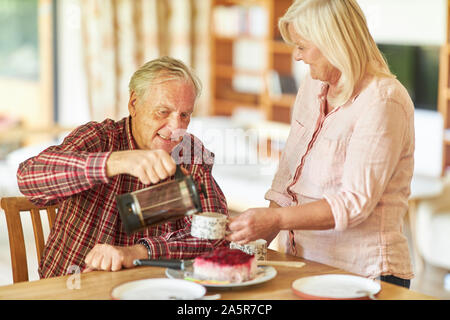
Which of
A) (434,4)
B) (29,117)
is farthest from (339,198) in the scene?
(29,117)

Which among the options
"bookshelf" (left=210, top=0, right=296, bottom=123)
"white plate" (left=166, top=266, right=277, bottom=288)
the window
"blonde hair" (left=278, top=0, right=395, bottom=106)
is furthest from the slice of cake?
the window

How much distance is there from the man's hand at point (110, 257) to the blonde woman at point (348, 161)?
25 centimetres

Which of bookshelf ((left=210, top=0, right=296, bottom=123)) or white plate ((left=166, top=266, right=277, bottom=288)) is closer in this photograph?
white plate ((left=166, top=266, right=277, bottom=288))

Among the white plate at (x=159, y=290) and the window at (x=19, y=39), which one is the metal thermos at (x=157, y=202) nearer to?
the white plate at (x=159, y=290)

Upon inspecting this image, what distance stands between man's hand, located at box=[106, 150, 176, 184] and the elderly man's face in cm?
25

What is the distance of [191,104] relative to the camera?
6.21 feet

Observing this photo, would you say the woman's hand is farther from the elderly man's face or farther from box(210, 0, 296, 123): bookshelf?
box(210, 0, 296, 123): bookshelf

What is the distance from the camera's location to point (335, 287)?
5.14ft

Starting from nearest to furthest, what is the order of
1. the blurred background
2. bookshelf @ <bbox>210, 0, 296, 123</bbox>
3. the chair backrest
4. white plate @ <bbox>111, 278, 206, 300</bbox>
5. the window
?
white plate @ <bbox>111, 278, 206, 300</bbox>
the chair backrest
the blurred background
bookshelf @ <bbox>210, 0, 296, 123</bbox>
the window

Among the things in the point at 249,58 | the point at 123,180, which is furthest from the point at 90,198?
the point at 249,58

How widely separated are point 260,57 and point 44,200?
480 cm

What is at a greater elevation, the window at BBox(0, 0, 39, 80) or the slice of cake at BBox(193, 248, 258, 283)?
the window at BBox(0, 0, 39, 80)

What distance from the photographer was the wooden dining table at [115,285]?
1502 millimetres

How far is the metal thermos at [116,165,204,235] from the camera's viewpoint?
1565 millimetres
